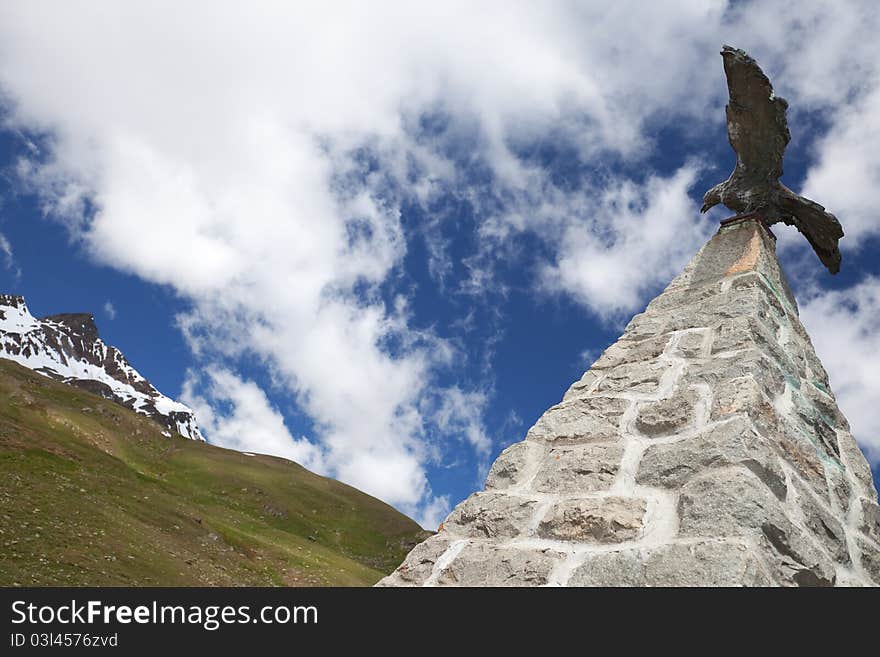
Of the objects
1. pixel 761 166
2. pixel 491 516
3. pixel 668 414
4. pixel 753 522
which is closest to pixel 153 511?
pixel 491 516

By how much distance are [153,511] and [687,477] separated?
80.5 ft

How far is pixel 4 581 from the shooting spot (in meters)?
12.1

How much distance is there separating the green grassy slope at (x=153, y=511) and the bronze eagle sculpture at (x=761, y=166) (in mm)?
14630

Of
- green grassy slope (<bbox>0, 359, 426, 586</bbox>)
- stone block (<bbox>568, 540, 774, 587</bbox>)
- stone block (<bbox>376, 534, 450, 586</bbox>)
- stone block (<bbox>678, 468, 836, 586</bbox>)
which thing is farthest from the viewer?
green grassy slope (<bbox>0, 359, 426, 586</bbox>)

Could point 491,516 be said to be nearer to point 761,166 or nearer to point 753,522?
point 753,522

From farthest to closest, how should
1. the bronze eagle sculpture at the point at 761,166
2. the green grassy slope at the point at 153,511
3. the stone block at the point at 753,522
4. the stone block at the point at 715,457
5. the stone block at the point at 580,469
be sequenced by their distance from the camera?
1. the green grassy slope at the point at 153,511
2. the bronze eagle sculpture at the point at 761,166
3. the stone block at the point at 580,469
4. the stone block at the point at 715,457
5. the stone block at the point at 753,522

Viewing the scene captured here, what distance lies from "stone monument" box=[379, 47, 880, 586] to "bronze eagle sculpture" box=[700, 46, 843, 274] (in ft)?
4.57

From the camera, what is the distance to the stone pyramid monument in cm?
287

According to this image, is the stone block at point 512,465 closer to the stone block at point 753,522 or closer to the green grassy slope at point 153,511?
the stone block at point 753,522

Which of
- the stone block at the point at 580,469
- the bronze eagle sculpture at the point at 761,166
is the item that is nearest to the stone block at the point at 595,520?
the stone block at the point at 580,469

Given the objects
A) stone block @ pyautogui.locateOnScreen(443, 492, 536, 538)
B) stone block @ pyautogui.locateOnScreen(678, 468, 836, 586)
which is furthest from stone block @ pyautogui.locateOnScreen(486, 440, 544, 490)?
stone block @ pyautogui.locateOnScreen(678, 468, 836, 586)

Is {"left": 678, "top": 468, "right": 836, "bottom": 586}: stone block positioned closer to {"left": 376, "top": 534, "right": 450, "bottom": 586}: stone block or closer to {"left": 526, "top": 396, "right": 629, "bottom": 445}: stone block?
{"left": 526, "top": 396, "right": 629, "bottom": 445}: stone block

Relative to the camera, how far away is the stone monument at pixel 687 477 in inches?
113
